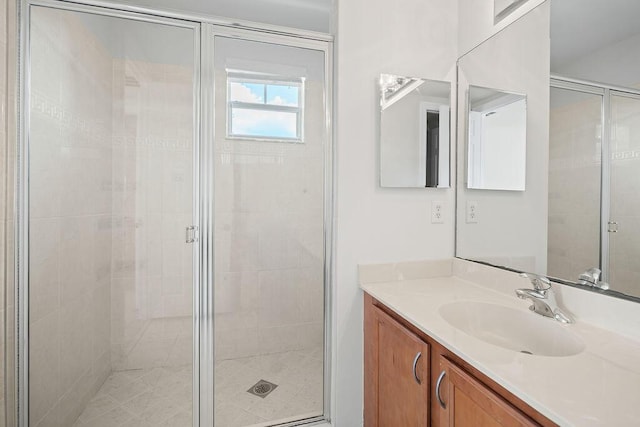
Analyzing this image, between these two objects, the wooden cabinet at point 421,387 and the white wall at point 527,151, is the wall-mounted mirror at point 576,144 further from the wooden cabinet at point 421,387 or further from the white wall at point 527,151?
the wooden cabinet at point 421,387

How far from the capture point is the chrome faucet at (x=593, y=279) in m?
A: 1.01

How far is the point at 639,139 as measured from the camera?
0.92 metres

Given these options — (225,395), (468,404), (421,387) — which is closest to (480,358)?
(468,404)

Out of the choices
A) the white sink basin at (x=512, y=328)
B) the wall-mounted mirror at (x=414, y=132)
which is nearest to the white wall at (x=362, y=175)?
the wall-mounted mirror at (x=414, y=132)

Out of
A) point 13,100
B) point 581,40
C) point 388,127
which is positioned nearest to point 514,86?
point 581,40

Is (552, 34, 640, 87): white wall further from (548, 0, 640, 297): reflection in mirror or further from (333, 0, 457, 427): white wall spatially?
(333, 0, 457, 427): white wall

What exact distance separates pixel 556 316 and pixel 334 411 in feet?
3.58

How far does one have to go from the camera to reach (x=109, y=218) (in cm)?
137

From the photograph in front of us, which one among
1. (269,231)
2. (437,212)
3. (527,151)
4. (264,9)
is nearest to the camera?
(527,151)

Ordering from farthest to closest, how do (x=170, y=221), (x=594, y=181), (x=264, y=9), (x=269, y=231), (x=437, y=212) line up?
1. (x=264, y=9)
2. (x=437, y=212)
3. (x=269, y=231)
4. (x=170, y=221)
5. (x=594, y=181)

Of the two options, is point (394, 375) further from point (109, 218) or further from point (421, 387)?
point (109, 218)

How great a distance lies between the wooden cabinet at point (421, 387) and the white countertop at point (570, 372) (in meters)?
0.05

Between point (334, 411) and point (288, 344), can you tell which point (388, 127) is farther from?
point (334, 411)

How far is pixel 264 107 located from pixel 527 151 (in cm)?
121
